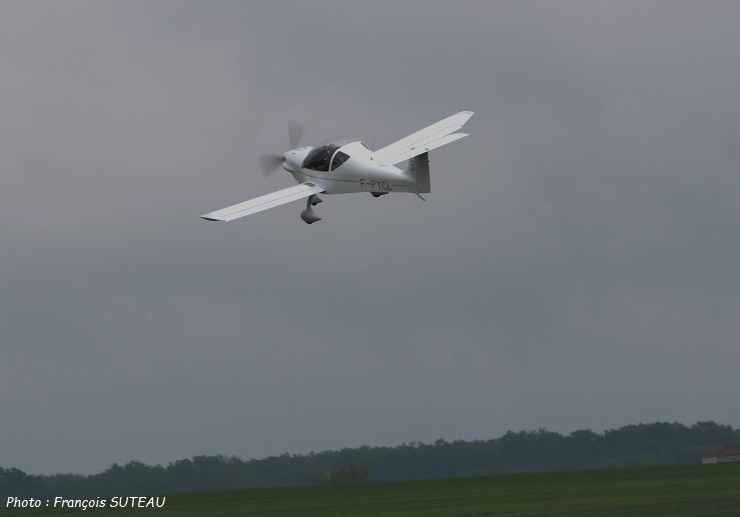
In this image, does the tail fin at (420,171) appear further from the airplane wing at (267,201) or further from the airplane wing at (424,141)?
the airplane wing at (267,201)

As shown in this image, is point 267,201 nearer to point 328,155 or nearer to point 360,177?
point 328,155

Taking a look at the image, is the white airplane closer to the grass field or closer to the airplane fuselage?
the airplane fuselage

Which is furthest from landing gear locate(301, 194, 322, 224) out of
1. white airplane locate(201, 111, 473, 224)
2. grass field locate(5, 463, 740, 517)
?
grass field locate(5, 463, 740, 517)

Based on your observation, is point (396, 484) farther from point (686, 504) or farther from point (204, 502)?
point (686, 504)

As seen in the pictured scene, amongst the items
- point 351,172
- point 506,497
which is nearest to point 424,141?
point 351,172

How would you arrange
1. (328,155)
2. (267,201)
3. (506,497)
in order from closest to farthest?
1. (506,497)
2. (267,201)
3. (328,155)

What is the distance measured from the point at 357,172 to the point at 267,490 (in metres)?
20.2

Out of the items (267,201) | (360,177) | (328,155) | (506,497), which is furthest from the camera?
(328,155)

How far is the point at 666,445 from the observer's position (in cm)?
10838

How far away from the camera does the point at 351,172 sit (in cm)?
4359

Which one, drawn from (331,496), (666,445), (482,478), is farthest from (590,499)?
(666,445)

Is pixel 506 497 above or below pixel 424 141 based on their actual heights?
below

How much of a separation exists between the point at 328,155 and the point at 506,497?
555 inches

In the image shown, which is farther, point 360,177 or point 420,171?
point 360,177
